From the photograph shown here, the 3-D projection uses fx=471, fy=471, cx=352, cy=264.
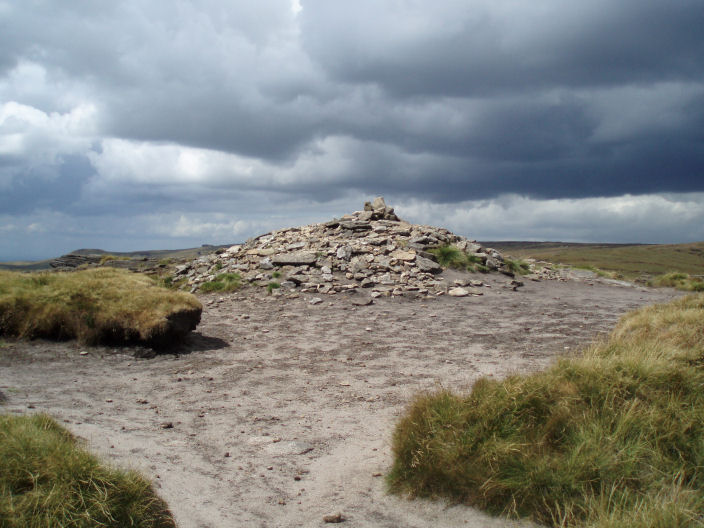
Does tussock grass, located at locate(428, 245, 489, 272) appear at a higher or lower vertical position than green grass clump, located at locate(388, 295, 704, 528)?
higher

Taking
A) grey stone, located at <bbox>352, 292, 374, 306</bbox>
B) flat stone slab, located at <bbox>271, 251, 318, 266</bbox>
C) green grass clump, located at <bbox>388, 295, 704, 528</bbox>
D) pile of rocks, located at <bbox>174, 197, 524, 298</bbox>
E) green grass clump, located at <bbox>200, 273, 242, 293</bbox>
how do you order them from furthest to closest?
flat stone slab, located at <bbox>271, 251, 318, 266</bbox> < green grass clump, located at <bbox>200, 273, 242, 293</bbox> < pile of rocks, located at <bbox>174, 197, 524, 298</bbox> < grey stone, located at <bbox>352, 292, 374, 306</bbox> < green grass clump, located at <bbox>388, 295, 704, 528</bbox>

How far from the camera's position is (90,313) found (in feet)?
30.0

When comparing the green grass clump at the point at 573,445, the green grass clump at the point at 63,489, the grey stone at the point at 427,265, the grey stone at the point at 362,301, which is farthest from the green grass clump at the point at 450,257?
the green grass clump at the point at 63,489

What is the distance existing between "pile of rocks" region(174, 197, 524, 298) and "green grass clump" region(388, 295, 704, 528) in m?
10.8

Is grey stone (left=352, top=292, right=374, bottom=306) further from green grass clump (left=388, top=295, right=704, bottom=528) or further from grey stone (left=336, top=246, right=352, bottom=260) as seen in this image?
green grass clump (left=388, top=295, right=704, bottom=528)

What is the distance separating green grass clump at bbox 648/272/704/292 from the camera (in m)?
20.5

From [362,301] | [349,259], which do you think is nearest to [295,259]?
[349,259]

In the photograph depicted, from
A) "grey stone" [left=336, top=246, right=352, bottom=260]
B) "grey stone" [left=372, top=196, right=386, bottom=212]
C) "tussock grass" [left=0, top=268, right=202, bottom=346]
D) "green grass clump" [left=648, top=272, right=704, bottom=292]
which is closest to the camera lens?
"tussock grass" [left=0, top=268, right=202, bottom=346]

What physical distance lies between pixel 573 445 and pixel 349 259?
48.3 ft

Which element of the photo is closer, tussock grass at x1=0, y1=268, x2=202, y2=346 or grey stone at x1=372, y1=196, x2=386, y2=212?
tussock grass at x1=0, y1=268, x2=202, y2=346

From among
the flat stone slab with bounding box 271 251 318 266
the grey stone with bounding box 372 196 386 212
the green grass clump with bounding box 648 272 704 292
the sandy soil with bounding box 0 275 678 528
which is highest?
the grey stone with bounding box 372 196 386 212

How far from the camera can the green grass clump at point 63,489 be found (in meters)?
2.88

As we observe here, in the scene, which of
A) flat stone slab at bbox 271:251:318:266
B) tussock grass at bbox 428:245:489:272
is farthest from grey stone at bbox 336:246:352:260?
tussock grass at bbox 428:245:489:272

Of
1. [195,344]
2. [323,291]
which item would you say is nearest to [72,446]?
[195,344]
